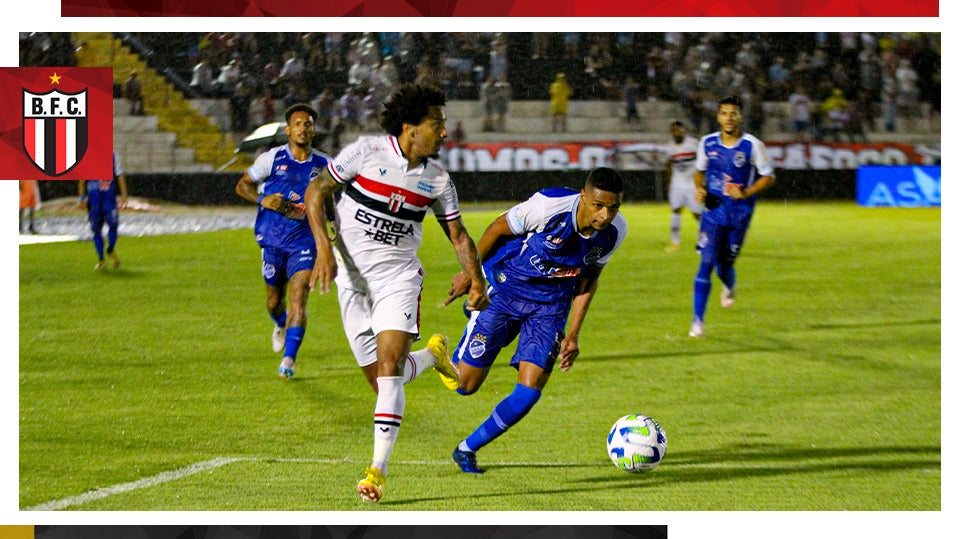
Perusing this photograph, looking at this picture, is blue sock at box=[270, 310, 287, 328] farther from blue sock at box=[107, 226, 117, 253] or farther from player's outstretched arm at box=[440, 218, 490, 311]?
blue sock at box=[107, 226, 117, 253]

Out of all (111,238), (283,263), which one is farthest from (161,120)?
(283,263)

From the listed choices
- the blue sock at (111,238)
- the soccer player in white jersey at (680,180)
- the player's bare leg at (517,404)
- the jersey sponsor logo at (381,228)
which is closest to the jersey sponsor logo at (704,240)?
the player's bare leg at (517,404)

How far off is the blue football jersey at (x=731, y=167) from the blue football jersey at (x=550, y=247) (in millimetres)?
3202

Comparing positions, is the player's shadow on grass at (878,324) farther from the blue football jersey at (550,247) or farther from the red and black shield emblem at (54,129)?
the red and black shield emblem at (54,129)

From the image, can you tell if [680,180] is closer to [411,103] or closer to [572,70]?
[572,70]

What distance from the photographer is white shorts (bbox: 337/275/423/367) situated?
5.04 meters

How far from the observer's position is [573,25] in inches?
270

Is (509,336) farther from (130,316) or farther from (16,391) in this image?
(130,316)

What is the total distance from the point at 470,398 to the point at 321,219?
248 centimetres

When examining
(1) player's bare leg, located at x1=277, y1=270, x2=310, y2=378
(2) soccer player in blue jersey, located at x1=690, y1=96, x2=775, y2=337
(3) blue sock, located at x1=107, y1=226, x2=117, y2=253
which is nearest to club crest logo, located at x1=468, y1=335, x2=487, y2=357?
(1) player's bare leg, located at x1=277, y1=270, x2=310, y2=378


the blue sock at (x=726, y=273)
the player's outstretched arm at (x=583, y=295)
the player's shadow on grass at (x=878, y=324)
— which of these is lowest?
the player's shadow on grass at (x=878, y=324)

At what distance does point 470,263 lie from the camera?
5035mm

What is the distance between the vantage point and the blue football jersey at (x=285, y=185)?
7.36 meters

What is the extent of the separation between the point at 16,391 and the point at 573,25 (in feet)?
12.3
